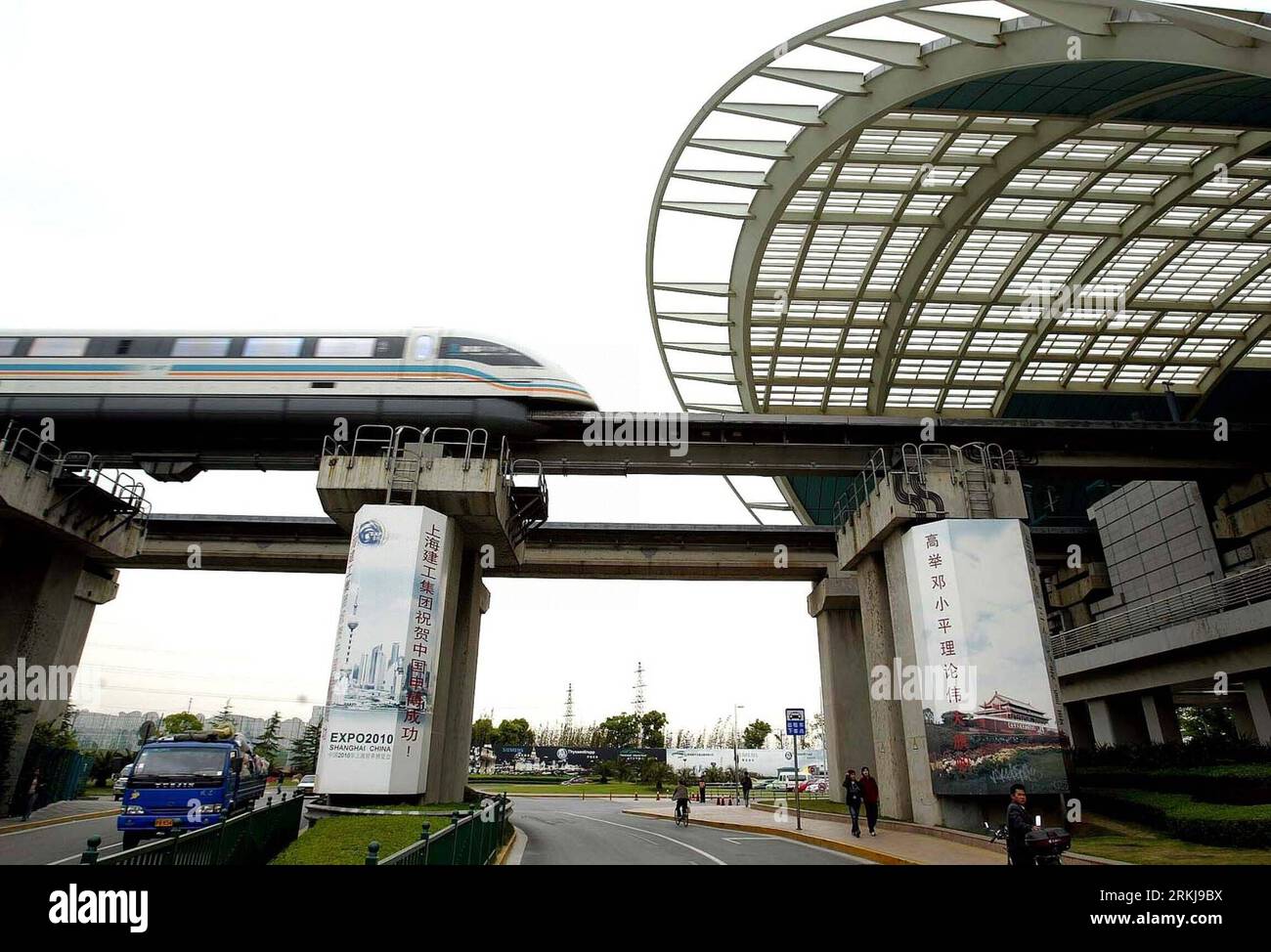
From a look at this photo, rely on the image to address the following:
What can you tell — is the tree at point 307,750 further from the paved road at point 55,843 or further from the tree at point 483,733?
the paved road at point 55,843

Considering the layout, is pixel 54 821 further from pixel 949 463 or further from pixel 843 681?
pixel 949 463

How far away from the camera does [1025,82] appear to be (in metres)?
20.4

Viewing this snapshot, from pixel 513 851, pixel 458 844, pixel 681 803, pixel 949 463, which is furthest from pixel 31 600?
pixel 949 463

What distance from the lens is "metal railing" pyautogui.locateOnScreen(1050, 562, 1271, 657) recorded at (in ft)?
77.5

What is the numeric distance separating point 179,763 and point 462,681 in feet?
28.2

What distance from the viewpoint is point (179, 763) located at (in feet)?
46.6

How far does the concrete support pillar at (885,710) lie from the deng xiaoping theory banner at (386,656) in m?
12.2

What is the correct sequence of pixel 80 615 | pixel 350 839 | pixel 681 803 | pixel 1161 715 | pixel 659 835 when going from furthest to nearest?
pixel 1161 715
pixel 80 615
pixel 681 803
pixel 659 835
pixel 350 839

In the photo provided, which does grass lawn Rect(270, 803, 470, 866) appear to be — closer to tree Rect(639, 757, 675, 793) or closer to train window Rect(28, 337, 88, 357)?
train window Rect(28, 337, 88, 357)
